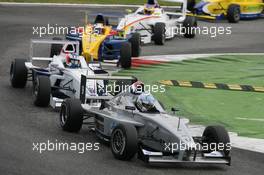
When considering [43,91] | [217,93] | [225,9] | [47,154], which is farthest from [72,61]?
[225,9]

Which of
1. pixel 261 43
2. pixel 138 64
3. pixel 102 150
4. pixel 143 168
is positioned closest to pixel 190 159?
pixel 143 168

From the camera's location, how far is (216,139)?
638 inches

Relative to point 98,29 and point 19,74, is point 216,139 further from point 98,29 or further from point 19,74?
point 98,29

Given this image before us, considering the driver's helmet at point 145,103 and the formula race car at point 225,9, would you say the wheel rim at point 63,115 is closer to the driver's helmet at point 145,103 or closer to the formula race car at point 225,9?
the driver's helmet at point 145,103

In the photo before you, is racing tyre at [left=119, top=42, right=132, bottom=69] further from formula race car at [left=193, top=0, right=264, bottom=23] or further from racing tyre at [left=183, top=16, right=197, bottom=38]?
formula race car at [left=193, top=0, right=264, bottom=23]

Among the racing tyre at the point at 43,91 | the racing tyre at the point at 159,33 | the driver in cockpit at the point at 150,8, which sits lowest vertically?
the racing tyre at the point at 43,91

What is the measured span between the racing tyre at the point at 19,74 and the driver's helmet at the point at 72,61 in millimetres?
1296

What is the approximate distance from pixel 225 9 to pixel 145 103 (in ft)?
74.6

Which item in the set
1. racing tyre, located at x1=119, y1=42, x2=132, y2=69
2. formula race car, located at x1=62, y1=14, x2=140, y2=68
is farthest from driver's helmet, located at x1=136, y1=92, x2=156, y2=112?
racing tyre, located at x1=119, y1=42, x2=132, y2=69

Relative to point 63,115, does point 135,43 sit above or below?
above

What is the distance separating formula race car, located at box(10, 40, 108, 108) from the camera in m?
20.1

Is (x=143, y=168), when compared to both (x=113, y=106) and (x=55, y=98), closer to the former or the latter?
(x=113, y=106)

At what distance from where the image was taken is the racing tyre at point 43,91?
20.0m

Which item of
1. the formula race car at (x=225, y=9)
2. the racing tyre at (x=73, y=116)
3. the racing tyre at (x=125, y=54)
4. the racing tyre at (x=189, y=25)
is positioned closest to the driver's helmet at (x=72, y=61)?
the racing tyre at (x=73, y=116)
